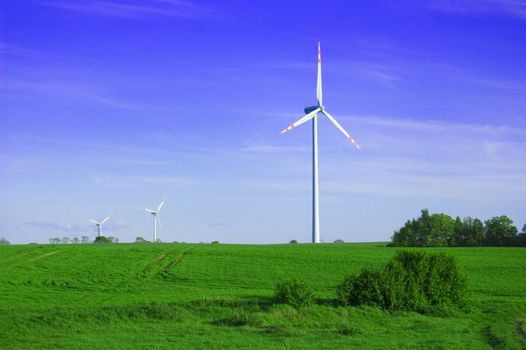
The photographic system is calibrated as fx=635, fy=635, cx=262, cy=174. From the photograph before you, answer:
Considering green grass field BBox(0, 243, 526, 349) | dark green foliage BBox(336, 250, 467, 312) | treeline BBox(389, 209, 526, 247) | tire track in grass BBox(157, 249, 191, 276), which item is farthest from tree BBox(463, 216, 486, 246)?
dark green foliage BBox(336, 250, 467, 312)

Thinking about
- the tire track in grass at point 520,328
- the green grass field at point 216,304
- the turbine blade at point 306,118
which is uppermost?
the turbine blade at point 306,118

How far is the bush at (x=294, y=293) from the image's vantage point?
123ft

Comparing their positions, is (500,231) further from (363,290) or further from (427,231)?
(363,290)

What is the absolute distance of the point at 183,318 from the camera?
1302 inches

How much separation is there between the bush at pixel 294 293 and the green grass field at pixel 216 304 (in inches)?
37.0

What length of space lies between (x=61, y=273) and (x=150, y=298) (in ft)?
61.7

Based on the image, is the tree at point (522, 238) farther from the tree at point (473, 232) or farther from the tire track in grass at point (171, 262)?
the tire track in grass at point (171, 262)

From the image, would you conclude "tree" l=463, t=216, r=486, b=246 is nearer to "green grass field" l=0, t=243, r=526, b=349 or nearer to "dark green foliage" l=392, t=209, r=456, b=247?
"dark green foliage" l=392, t=209, r=456, b=247

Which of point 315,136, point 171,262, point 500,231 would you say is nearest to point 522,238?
point 500,231

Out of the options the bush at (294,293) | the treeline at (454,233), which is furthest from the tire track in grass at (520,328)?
the treeline at (454,233)

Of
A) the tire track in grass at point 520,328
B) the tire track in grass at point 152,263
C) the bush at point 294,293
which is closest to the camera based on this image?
the tire track in grass at point 520,328

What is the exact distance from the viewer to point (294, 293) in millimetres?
37906

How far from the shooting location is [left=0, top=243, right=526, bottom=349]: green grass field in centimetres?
2653

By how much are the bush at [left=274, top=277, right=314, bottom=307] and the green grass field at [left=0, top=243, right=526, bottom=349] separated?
940 millimetres
